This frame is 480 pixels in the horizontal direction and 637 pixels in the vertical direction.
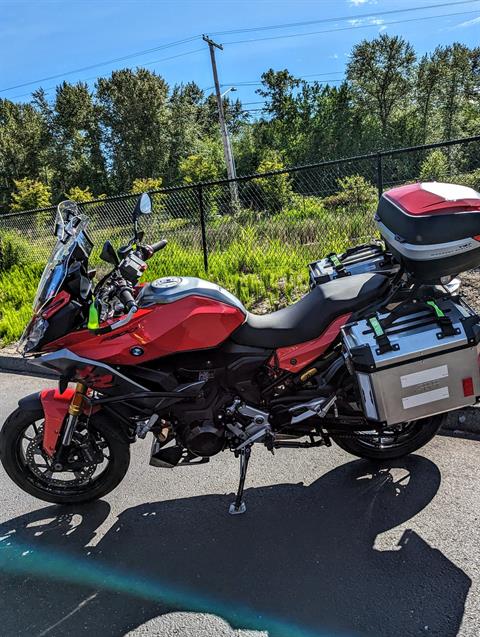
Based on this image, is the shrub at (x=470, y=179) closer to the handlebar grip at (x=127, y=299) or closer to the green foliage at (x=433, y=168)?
the green foliage at (x=433, y=168)

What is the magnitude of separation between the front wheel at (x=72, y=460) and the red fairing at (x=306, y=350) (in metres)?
0.99

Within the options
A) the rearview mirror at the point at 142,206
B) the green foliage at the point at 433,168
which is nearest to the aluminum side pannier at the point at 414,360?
the rearview mirror at the point at 142,206

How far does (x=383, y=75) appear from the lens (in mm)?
44125

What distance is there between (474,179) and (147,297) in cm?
552

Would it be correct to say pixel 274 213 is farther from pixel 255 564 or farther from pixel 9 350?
pixel 255 564

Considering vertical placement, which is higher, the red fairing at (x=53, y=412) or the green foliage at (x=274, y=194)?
the green foliage at (x=274, y=194)

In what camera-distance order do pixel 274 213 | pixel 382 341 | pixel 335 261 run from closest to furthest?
pixel 382 341, pixel 335 261, pixel 274 213

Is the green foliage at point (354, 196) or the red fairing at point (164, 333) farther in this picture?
the green foliage at point (354, 196)

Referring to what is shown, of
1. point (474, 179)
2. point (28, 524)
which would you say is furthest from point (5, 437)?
point (474, 179)

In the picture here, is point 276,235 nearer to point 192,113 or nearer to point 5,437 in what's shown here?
point 5,437

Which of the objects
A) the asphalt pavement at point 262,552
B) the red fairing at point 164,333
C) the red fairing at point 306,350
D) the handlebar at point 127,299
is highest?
the handlebar at point 127,299

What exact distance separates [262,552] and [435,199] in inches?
73.9

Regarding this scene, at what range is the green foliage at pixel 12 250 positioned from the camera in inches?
345

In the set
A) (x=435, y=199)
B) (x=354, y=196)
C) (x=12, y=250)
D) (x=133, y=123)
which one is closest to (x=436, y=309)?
(x=435, y=199)
